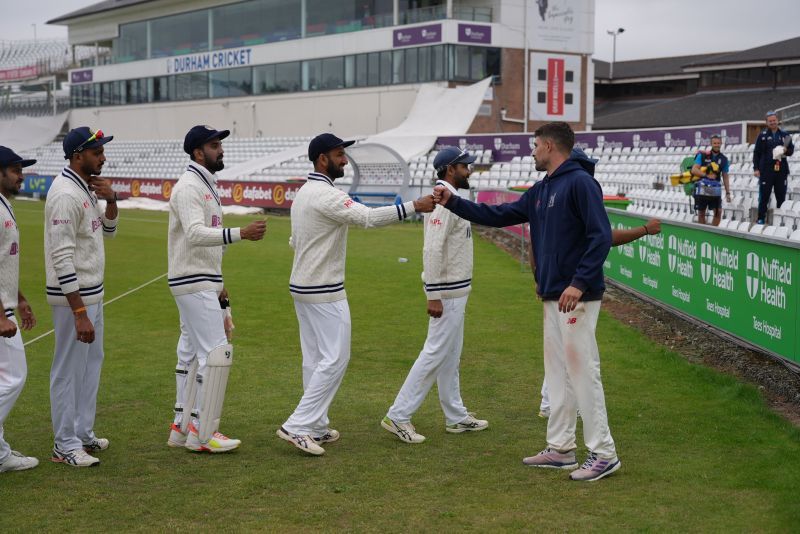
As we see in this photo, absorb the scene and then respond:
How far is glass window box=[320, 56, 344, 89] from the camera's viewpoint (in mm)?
55281

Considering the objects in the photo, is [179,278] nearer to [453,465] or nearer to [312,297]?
[312,297]

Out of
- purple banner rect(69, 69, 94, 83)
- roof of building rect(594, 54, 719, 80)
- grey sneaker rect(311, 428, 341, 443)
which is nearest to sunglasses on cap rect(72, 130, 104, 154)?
grey sneaker rect(311, 428, 341, 443)

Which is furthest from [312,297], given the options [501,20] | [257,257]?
[501,20]

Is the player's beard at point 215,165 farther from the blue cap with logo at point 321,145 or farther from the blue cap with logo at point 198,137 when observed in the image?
the blue cap with logo at point 321,145

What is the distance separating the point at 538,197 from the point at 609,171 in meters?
25.5

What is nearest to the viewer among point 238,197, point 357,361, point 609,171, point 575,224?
point 575,224

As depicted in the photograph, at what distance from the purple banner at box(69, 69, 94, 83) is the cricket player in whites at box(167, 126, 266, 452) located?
72.7 m

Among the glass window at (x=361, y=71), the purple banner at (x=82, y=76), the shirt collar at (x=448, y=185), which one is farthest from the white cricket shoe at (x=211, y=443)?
the purple banner at (x=82, y=76)

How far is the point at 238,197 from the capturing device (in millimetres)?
40281

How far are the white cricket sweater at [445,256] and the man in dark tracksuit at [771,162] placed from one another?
1175cm

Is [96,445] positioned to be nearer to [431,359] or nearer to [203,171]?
[203,171]

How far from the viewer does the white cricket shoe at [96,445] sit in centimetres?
711

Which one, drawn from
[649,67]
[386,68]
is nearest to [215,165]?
[386,68]

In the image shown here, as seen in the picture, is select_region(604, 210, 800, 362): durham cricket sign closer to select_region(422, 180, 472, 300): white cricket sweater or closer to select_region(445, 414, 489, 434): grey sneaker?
select_region(445, 414, 489, 434): grey sneaker
